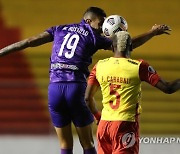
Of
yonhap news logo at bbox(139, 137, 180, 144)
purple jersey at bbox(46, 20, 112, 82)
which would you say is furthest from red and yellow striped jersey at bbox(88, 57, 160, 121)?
yonhap news logo at bbox(139, 137, 180, 144)

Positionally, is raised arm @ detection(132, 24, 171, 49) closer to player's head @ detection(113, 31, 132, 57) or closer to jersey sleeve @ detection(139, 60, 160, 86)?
player's head @ detection(113, 31, 132, 57)

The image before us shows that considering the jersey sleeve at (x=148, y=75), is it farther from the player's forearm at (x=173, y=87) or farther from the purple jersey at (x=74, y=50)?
the purple jersey at (x=74, y=50)

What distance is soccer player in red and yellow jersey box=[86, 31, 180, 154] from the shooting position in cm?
540

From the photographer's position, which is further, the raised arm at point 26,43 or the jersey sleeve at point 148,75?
the raised arm at point 26,43

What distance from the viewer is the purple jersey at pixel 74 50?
661cm

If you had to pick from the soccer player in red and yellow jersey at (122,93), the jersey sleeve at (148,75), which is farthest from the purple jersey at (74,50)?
the jersey sleeve at (148,75)

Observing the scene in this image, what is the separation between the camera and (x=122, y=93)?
5461mm

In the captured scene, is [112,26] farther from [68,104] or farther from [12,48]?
[12,48]

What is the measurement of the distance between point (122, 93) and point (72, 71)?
1236mm

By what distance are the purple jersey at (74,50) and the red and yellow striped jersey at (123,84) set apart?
1.07 meters

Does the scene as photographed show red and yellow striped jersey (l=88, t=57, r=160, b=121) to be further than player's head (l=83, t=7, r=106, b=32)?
No

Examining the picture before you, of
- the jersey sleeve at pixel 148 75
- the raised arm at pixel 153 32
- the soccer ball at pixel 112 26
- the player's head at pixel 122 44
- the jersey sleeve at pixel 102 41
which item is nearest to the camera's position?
the jersey sleeve at pixel 148 75

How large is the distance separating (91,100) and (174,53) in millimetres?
3910

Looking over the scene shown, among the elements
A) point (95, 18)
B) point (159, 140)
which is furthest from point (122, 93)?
point (159, 140)
